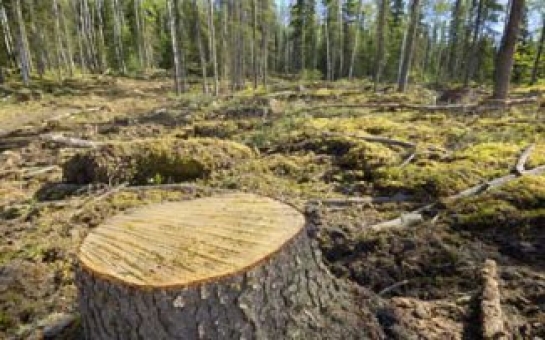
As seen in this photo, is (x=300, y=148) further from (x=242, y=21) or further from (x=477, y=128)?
(x=242, y=21)

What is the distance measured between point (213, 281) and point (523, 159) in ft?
16.2

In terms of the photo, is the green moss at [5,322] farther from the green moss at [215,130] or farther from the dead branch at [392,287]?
the green moss at [215,130]

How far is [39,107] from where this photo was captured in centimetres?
1686

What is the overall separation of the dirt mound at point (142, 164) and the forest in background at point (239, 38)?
14637 millimetres

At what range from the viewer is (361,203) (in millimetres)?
4766

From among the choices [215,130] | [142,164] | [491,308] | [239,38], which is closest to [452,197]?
[491,308]

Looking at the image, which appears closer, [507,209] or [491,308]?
[491,308]

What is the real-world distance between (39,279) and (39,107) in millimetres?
15573

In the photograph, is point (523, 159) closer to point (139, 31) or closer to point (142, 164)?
point (142, 164)

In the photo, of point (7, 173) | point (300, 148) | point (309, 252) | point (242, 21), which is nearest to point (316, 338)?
point (309, 252)

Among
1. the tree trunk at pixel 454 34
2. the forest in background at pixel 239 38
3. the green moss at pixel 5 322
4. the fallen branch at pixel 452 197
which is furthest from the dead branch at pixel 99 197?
the tree trunk at pixel 454 34

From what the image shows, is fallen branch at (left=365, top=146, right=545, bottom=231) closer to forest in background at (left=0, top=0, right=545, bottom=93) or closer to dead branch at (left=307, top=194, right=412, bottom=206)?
dead branch at (left=307, top=194, right=412, bottom=206)

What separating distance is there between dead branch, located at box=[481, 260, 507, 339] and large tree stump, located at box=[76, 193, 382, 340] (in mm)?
732

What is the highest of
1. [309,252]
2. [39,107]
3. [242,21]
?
[242,21]
